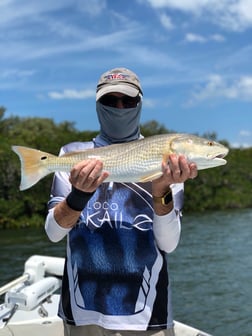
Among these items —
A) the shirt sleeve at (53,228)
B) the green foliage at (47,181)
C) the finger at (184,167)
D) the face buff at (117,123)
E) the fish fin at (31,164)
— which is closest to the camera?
the finger at (184,167)

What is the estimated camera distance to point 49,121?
6297cm

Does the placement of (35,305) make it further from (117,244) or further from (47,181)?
(47,181)

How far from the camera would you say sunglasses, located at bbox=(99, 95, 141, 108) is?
254cm

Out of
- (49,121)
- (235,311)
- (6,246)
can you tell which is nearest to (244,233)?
(6,246)

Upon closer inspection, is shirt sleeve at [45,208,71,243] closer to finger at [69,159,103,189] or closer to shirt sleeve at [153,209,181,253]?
finger at [69,159,103,189]

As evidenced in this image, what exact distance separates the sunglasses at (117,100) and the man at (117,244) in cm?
5

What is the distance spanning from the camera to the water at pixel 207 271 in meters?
11.6

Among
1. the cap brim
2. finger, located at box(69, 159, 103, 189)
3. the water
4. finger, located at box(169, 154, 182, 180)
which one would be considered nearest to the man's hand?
finger, located at box(169, 154, 182, 180)

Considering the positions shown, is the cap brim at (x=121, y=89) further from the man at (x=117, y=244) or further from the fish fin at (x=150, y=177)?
the fish fin at (x=150, y=177)

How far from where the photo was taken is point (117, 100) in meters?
2.54

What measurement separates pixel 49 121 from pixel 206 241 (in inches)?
1707

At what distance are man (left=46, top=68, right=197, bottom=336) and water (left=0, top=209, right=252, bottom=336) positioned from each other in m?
8.86

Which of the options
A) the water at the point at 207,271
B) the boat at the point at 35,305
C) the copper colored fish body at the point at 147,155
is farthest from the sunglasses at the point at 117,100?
the water at the point at 207,271

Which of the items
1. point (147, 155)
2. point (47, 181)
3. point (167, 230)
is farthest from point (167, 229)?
point (47, 181)
